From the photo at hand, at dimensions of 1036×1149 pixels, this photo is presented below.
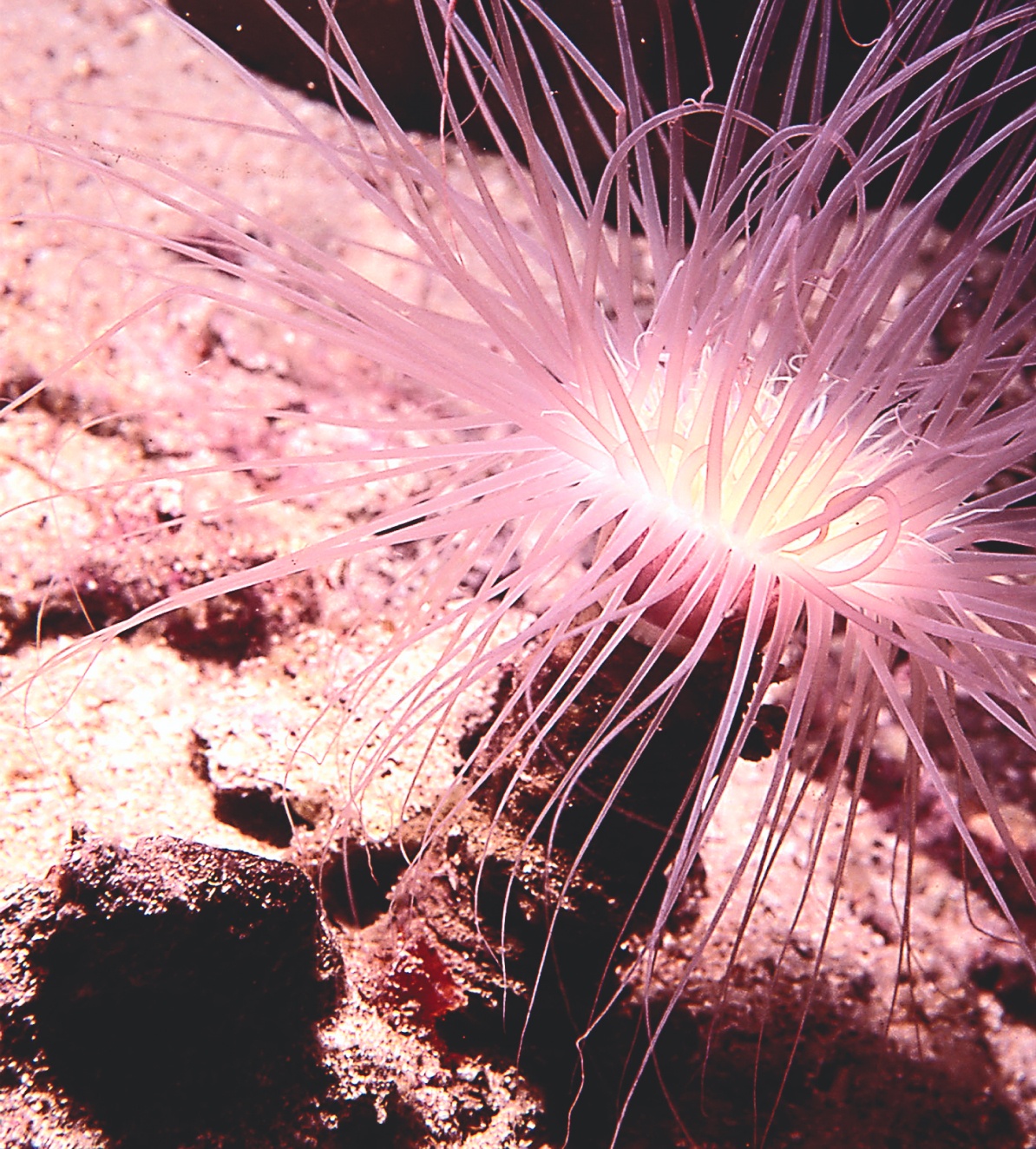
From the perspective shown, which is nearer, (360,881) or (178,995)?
(178,995)

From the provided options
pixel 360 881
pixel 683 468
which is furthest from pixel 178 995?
pixel 683 468

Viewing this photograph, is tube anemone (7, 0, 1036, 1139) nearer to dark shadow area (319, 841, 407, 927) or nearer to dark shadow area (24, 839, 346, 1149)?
dark shadow area (319, 841, 407, 927)

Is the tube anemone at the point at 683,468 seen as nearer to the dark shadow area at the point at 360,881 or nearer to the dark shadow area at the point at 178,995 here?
the dark shadow area at the point at 360,881

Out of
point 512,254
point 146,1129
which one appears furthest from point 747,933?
point 512,254

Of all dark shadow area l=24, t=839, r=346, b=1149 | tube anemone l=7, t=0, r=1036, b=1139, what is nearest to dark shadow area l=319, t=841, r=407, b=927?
tube anemone l=7, t=0, r=1036, b=1139

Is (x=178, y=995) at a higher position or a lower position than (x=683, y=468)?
lower

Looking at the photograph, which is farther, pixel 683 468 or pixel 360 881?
pixel 360 881

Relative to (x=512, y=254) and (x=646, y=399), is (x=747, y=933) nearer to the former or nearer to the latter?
(x=646, y=399)

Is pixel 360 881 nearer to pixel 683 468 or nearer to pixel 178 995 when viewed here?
pixel 178 995

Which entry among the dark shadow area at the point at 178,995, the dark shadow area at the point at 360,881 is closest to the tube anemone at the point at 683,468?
the dark shadow area at the point at 360,881

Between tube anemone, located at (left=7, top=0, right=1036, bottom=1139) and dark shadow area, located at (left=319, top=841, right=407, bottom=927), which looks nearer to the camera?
tube anemone, located at (left=7, top=0, right=1036, bottom=1139)

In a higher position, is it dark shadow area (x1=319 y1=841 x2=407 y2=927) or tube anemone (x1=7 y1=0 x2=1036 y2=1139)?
tube anemone (x1=7 y1=0 x2=1036 y2=1139)
